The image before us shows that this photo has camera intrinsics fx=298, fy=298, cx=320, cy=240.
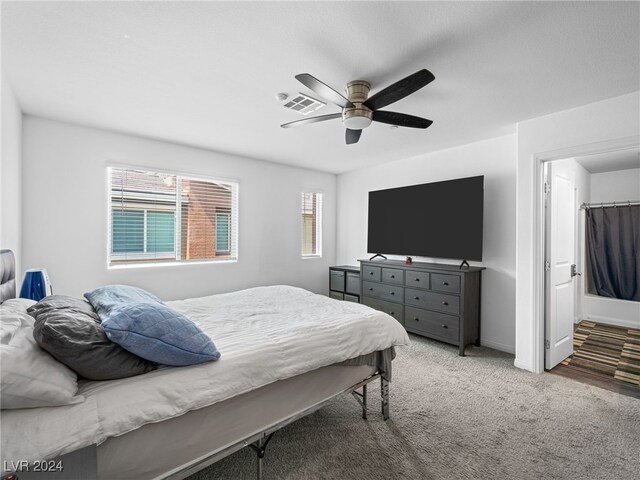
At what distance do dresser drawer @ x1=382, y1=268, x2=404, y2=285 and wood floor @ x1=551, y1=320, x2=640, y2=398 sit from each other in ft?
5.94

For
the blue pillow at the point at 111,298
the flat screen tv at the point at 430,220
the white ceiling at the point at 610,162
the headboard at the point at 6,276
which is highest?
the white ceiling at the point at 610,162

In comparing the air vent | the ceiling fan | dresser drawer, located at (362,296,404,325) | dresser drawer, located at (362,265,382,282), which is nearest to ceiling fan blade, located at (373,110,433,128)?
the ceiling fan

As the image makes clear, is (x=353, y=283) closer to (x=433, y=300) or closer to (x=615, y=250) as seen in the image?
(x=433, y=300)

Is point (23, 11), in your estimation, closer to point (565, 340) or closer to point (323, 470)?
point (323, 470)

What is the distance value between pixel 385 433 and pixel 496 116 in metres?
2.98

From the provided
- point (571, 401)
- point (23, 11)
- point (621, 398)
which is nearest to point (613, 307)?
point (621, 398)

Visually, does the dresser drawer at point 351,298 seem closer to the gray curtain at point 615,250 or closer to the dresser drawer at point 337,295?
the dresser drawer at point 337,295

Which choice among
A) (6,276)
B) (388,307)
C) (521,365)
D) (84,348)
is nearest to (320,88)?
(84,348)

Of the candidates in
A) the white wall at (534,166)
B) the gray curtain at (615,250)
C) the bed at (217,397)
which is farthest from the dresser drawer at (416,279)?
the gray curtain at (615,250)

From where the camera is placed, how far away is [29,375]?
101 cm

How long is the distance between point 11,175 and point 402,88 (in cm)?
310

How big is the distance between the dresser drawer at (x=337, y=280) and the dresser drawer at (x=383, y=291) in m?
0.69

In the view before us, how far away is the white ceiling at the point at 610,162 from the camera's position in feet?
12.4

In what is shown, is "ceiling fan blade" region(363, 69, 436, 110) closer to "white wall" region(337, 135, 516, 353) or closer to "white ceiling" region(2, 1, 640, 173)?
"white ceiling" region(2, 1, 640, 173)
